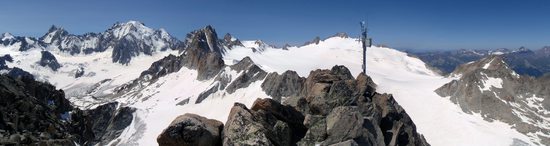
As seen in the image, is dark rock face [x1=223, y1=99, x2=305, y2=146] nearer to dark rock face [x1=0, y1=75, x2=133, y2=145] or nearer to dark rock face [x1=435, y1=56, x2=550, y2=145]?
dark rock face [x1=0, y1=75, x2=133, y2=145]

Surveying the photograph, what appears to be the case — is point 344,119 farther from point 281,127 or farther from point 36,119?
point 36,119

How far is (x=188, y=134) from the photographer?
31453 millimetres

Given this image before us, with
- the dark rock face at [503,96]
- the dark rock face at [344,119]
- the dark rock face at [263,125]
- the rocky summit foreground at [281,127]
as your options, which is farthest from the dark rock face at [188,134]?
the dark rock face at [503,96]

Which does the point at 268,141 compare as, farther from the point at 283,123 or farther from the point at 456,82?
the point at 456,82

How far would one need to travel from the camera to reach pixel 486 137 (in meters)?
141

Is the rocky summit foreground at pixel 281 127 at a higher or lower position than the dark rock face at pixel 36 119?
higher

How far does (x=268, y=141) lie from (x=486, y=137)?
123 meters

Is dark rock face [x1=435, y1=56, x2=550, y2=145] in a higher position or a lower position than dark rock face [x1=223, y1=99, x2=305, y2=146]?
lower

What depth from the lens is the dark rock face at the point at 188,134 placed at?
3145 cm

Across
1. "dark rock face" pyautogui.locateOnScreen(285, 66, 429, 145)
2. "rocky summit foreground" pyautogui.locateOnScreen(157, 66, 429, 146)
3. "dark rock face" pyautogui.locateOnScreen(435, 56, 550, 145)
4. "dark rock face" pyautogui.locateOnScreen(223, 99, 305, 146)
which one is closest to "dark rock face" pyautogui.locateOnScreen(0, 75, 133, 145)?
"rocky summit foreground" pyautogui.locateOnScreen(157, 66, 429, 146)

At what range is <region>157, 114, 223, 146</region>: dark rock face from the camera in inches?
1238

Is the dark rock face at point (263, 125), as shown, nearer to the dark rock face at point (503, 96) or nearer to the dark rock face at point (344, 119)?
the dark rock face at point (344, 119)

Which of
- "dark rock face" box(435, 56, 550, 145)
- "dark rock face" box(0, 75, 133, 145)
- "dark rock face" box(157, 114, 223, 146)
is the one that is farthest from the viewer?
"dark rock face" box(435, 56, 550, 145)

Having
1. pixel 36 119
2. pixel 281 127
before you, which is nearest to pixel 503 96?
pixel 36 119
